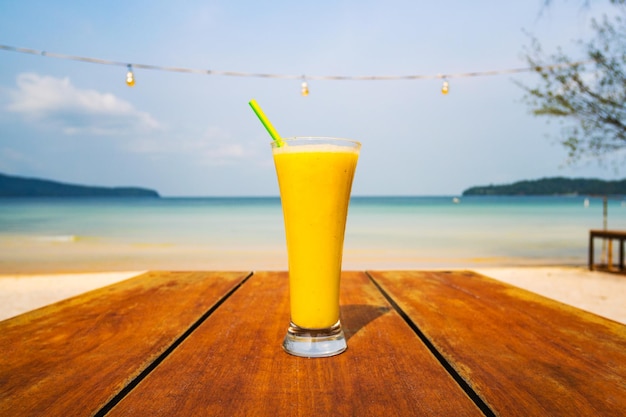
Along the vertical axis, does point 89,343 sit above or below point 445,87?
below

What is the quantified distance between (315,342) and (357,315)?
24 cm

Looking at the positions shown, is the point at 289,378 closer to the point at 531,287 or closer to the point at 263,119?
the point at 263,119

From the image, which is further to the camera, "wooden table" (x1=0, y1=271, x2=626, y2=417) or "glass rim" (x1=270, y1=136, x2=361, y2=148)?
"glass rim" (x1=270, y1=136, x2=361, y2=148)

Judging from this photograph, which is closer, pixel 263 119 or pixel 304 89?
pixel 263 119

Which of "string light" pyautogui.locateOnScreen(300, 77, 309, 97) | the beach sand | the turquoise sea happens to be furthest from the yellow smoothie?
the turquoise sea

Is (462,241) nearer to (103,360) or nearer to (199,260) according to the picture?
(199,260)

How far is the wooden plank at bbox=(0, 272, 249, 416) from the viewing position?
19.4 inches

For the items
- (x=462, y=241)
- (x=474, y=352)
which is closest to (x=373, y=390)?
(x=474, y=352)

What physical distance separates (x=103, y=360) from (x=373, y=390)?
37cm

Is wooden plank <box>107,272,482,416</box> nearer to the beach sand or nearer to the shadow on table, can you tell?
the shadow on table

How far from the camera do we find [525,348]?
67 centimetres

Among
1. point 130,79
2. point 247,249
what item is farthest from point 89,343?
point 247,249

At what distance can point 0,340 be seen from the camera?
71cm

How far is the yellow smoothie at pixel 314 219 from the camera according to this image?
26.9 inches
